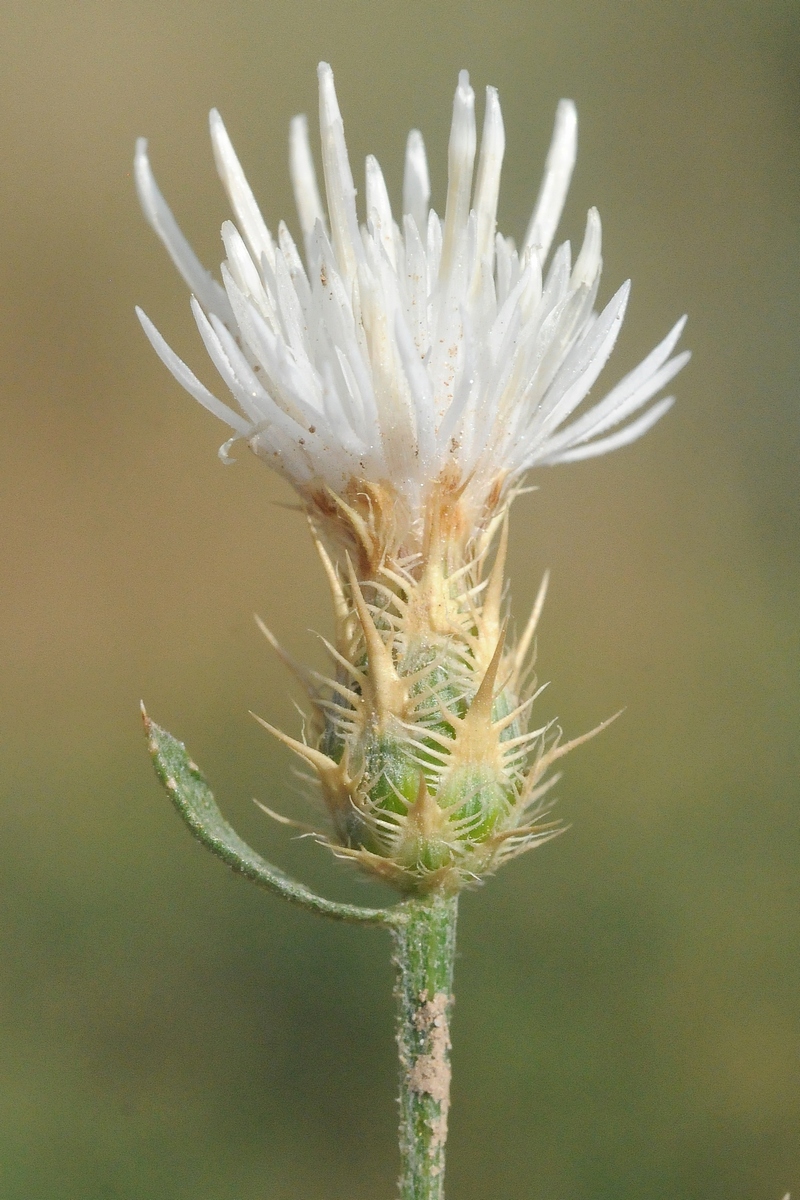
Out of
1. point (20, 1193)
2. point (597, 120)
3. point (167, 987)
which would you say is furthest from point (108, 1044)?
point (597, 120)

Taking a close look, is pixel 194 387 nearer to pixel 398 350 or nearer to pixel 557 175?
pixel 398 350

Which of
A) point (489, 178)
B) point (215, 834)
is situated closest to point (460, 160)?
point (489, 178)

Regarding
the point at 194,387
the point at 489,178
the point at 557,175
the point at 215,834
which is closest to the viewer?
the point at 215,834

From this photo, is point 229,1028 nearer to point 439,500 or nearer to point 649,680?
point 649,680

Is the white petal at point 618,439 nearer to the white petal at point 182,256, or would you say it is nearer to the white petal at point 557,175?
the white petal at point 557,175

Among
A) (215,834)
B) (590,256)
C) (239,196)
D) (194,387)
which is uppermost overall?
(239,196)

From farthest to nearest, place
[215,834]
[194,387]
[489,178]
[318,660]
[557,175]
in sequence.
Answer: [318,660]
[557,175]
[489,178]
[194,387]
[215,834]

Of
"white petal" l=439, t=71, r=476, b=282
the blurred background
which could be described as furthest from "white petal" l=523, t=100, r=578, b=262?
the blurred background

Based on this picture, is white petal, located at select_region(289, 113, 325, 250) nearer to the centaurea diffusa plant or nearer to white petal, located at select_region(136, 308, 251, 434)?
the centaurea diffusa plant
